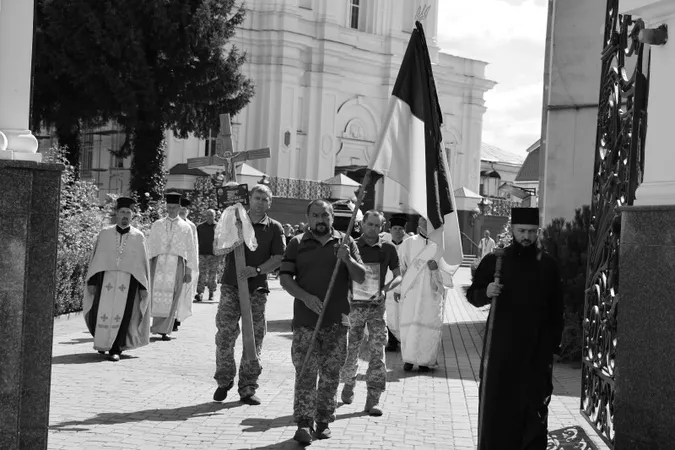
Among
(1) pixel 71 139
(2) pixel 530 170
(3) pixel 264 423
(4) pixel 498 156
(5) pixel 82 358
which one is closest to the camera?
(3) pixel 264 423

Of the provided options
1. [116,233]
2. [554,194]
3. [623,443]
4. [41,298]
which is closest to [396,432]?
A: [623,443]

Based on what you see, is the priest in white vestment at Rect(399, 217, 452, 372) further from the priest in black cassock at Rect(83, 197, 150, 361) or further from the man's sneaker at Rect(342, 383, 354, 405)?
the priest in black cassock at Rect(83, 197, 150, 361)

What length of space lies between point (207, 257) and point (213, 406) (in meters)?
12.6

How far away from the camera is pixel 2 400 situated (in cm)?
706

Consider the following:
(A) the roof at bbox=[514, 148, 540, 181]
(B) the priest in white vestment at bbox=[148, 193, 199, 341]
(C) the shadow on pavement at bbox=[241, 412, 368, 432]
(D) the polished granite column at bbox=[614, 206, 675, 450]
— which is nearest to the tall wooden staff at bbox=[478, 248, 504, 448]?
(D) the polished granite column at bbox=[614, 206, 675, 450]

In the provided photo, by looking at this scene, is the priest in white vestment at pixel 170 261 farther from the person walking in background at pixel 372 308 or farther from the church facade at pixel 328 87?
the church facade at pixel 328 87

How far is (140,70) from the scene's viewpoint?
32344 mm

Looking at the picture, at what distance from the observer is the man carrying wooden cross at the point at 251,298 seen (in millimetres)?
10406

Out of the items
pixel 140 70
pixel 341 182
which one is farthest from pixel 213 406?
pixel 341 182

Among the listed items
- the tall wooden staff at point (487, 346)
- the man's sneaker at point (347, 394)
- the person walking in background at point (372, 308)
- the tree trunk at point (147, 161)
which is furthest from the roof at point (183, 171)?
the tall wooden staff at point (487, 346)

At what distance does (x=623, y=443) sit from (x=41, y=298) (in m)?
3.83

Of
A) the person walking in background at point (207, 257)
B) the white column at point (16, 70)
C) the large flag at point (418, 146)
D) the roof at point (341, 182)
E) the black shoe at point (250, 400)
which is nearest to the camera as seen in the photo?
the white column at point (16, 70)

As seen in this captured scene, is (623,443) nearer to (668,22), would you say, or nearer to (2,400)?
(668,22)

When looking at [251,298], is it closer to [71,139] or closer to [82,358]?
[82,358]
